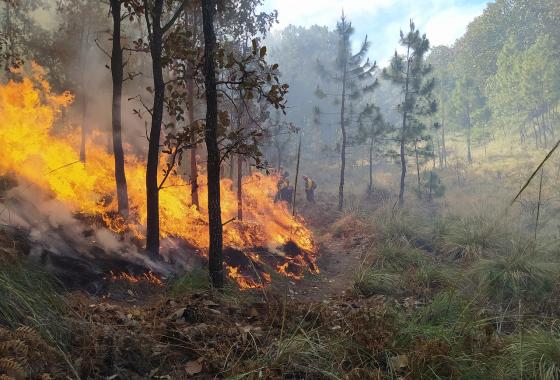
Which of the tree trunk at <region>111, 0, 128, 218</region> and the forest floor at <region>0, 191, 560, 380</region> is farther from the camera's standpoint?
the tree trunk at <region>111, 0, 128, 218</region>

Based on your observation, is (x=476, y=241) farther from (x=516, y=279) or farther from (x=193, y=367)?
(x=193, y=367)

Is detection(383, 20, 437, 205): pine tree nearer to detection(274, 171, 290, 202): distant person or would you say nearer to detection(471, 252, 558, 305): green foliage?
detection(274, 171, 290, 202): distant person

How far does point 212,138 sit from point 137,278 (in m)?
4.32

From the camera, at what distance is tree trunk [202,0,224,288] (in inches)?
229

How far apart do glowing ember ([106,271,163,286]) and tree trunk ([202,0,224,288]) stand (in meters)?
3.09

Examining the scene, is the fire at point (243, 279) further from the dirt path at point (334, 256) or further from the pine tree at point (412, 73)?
the pine tree at point (412, 73)

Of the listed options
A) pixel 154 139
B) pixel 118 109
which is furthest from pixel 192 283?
pixel 118 109

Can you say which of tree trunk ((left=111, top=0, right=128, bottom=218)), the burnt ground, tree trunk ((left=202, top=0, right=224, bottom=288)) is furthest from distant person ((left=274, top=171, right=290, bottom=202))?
tree trunk ((left=202, top=0, right=224, bottom=288))

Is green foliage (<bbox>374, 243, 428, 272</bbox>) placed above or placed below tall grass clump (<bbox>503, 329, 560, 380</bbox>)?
below

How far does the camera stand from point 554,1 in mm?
46625

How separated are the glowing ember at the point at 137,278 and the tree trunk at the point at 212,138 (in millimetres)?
3089

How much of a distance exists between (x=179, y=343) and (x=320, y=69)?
28.9 m

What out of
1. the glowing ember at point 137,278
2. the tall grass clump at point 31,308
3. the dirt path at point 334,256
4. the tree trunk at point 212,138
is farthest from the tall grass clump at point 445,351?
the glowing ember at point 137,278

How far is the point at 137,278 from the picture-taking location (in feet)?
28.0
